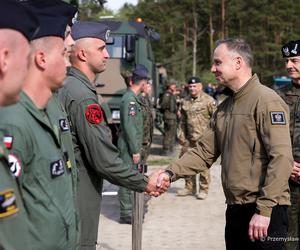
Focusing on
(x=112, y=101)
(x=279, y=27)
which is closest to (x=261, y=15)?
(x=279, y=27)

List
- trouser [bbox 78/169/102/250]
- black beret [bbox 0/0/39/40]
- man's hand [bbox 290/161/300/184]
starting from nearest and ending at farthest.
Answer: black beret [bbox 0/0/39/40]
trouser [bbox 78/169/102/250]
man's hand [bbox 290/161/300/184]

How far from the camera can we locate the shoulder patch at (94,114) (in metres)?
3.91

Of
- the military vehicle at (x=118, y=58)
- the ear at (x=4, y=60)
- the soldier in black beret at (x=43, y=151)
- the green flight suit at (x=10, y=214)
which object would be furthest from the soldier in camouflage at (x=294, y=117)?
the military vehicle at (x=118, y=58)

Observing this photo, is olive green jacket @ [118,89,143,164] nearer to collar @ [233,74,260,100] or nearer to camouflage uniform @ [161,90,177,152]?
collar @ [233,74,260,100]

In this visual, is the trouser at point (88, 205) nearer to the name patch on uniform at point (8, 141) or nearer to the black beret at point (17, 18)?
the name patch on uniform at point (8, 141)

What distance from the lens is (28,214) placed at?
2639 millimetres

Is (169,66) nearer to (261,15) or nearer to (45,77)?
(261,15)

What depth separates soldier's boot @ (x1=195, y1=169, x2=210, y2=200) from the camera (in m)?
9.72

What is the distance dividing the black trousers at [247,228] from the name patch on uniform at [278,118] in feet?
1.77

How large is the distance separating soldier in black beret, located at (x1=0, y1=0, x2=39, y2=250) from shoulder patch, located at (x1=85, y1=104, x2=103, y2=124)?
1375mm

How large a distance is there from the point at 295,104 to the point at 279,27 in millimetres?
52981

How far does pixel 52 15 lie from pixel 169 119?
13.3m

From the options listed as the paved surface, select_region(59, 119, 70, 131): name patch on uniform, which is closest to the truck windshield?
the paved surface

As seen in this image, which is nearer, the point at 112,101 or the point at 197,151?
the point at 197,151
